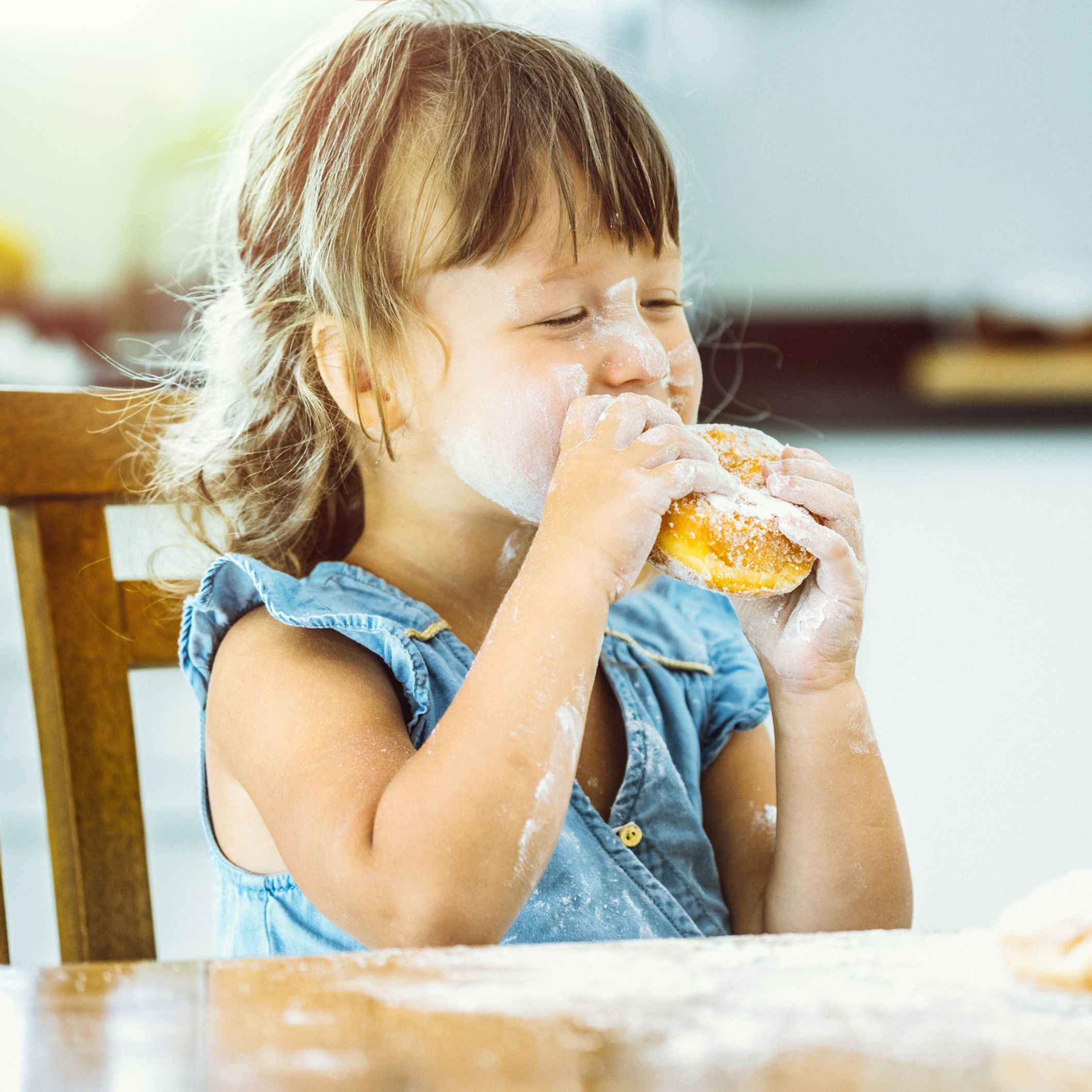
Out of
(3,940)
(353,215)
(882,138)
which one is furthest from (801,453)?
(882,138)

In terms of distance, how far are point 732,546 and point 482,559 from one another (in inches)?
10.9

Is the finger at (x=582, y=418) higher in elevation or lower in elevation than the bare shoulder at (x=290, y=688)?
higher

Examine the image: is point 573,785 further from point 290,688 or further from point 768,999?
point 768,999

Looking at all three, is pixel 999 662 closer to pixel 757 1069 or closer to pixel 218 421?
pixel 218 421

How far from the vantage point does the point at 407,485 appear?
99 centimetres

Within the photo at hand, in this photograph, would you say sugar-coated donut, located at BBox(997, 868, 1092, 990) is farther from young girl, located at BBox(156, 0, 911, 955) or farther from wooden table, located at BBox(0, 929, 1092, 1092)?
young girl, located at BBox(156, 0, 911, 955)

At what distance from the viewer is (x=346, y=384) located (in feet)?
3.15

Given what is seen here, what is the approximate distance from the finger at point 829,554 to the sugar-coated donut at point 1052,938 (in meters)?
0.32

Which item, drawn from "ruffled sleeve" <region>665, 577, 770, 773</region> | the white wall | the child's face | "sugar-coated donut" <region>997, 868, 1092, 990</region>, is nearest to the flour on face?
the child's face

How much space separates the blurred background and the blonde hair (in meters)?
0.17

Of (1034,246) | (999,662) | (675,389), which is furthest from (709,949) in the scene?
(1034,246)

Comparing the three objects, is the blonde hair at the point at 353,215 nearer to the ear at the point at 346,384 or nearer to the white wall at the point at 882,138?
the ear at the point at 346,384

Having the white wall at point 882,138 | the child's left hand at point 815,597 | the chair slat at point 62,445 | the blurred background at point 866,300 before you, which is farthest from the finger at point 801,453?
the white wall at point 882,138

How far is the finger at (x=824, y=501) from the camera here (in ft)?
2.75
